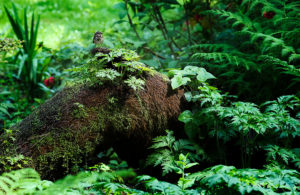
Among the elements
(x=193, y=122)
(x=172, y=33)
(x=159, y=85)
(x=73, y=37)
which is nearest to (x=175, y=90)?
(x=159, y=85)

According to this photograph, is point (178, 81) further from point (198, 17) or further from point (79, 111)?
point (198, 17)

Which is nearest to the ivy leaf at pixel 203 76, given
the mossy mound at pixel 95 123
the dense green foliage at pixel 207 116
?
the dense green foliage at pixel 207 116

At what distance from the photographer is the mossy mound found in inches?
97.1

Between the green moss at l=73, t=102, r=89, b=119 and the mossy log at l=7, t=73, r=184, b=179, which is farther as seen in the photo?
the green moss at l=73, t=102, r=89, b=119

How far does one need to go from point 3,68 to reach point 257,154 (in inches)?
183

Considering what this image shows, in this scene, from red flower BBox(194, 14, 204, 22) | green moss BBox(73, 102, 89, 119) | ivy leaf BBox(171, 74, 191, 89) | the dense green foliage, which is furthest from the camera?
red flower BBox(194, 14, 204, 22)

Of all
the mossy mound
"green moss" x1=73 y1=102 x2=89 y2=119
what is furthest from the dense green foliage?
"green moss" x1=73 y1=102 x2=89 y2=119

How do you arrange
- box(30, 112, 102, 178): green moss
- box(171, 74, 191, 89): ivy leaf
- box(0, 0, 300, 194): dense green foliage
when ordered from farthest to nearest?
box(171, 74, 191, 89): ivy leaf → box(30, 112, 102, 178): green moss → box(0, 0, 300, 194): dense green foliage

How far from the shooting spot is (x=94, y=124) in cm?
264

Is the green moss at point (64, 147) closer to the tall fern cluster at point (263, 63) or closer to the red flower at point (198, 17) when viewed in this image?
the tall fern cluster at point (263, 63)

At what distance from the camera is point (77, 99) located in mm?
2717

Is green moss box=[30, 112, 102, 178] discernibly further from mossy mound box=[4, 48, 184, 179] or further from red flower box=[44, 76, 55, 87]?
red flower box=[44, 76, 55, 87]

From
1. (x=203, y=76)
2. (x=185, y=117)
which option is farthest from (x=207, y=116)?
(x=203, y=76)

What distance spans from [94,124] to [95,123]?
14 millimetres
